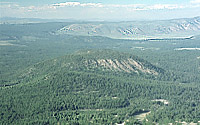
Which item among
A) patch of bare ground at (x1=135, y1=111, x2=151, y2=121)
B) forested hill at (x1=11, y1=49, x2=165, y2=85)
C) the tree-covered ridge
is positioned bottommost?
patch of bare ground at (x1=135, y1=111, x2=151, y2=121)

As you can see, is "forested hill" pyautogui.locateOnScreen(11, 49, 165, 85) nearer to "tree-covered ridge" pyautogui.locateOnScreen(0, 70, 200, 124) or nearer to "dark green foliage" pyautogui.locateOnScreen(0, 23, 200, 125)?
"dark green foliage" pyautogui.locateOnScreen(0, 23, 200, 125)

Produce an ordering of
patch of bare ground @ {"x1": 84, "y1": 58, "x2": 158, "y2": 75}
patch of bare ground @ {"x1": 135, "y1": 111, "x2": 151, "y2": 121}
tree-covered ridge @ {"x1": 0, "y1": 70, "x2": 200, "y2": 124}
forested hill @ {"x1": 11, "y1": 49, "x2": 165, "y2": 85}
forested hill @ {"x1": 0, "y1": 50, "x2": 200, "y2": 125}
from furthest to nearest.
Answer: patch of bare ground @ {"x1": 84, "y1": 58, "x2": 158, "y2": 75}
forested hill @ {"x1": 11, "y1": 49, "x2": 165, "y2": 85}
patch of bare ground @ {"x1": 135, "y1": 111, "x2": 151, "y2": 121}
forested hill @ {"x1": 0, "y1": 50, "x2": 200, "y2": 125}
tree-covered ridge @ {"x1": 0, "y1": 70, "x2": 200, "y2": 124}

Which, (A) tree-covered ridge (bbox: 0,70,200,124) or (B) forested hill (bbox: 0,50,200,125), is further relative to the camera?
(B) forested hill (bbox: 0,50,200,125)

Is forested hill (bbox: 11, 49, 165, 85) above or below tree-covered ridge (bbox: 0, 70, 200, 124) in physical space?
above

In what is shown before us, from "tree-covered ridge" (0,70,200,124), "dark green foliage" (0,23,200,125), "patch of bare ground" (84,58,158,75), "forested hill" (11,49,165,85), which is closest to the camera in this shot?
"tree-covered ridge" (0,70,200,124)

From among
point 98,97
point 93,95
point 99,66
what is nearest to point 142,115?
point 98,97

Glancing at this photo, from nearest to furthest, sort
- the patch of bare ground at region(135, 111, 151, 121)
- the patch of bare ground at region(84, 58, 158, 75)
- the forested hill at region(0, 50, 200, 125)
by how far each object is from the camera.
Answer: the forested hill at region(0, 50, 200, 125), the patch of bare ground at region(135, 111, 151, 121), the patch of bare ground at region(84, 58, 158, 75)

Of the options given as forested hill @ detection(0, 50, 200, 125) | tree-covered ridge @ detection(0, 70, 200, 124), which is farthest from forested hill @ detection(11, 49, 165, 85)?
tree-covered ridge @ detection(0, 70, 200, 124)

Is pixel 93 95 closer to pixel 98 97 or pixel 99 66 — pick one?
pixel 98 97

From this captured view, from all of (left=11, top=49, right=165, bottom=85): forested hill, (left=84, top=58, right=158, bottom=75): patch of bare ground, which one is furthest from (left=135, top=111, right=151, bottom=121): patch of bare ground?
(left=84, top=58, right=158, bottom=75): patch of bare ground

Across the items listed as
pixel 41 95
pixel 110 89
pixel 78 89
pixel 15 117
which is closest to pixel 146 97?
pixel 110 89

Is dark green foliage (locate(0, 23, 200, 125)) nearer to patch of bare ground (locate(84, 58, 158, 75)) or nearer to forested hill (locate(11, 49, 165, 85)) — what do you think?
forested hill (locate(11, 49, 165, 85))
